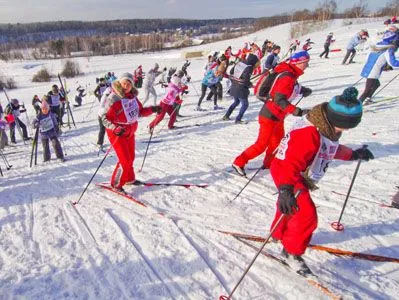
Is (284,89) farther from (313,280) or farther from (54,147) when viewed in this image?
(54,147)

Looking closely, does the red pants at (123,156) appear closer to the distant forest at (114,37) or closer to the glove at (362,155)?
the glove at (362,155)

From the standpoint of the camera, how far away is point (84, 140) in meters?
9.48

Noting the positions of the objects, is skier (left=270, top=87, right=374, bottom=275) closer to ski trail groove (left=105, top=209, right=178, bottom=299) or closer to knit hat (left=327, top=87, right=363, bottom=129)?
knit hat (left=327, top=87, right=363, bottom=129)

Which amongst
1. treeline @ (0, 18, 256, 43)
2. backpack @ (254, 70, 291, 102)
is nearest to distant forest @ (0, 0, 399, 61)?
treeline @ (0, 18, 256, 43)

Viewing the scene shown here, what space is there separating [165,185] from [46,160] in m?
3.98

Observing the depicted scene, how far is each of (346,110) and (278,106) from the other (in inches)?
84.2

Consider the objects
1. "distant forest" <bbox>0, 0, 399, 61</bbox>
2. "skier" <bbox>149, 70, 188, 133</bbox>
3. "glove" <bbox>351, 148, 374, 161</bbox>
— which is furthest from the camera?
"distant forest" <bbox>0, 0, 399, 61</bbox>

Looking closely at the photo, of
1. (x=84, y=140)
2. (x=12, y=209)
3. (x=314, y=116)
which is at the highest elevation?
(x=314, y=116)

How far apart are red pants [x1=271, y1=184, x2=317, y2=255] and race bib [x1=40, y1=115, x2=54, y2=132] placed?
6.24 meters

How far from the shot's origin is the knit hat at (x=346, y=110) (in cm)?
251

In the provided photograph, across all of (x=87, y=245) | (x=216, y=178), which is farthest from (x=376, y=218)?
(x=87, y=245)

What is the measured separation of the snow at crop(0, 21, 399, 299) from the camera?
2.94 meters

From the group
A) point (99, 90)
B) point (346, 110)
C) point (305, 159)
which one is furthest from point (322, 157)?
point (99, 90)

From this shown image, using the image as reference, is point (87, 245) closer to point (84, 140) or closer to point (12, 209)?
point (12, 209)
